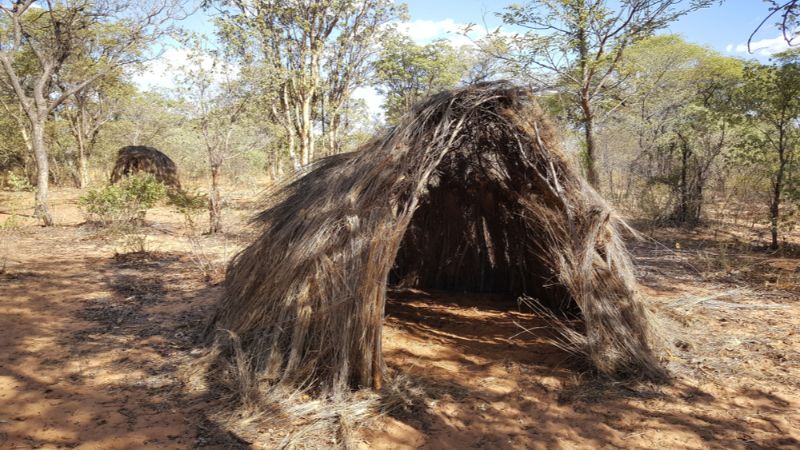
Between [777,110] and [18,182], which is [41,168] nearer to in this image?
[18,182]

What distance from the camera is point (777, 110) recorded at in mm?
8820

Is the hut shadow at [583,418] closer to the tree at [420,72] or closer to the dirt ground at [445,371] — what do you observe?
the dirt ground at [445,371]

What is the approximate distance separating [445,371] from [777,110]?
8667 mm

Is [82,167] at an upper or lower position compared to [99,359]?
upper

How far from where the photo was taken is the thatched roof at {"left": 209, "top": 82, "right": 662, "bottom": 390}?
361cm

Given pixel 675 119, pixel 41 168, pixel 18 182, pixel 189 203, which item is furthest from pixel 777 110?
pixel 18 182

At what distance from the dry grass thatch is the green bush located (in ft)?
19.6

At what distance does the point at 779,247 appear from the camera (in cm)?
924

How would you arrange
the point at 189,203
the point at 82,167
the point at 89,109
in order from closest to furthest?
the point at 189,203, the point at 82,167, the point at 89,109

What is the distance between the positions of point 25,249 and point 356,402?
25.9ft

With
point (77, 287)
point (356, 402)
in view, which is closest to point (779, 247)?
point (356, 402)

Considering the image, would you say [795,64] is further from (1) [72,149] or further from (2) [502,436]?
(1) [72,149]

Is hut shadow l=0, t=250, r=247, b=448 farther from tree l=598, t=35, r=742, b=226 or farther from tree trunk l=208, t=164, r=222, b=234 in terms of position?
tree l=598, t=35, r=742, b=226

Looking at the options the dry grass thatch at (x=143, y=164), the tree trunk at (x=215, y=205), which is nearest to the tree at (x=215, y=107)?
the tree trunk at (x=215, y=205)
